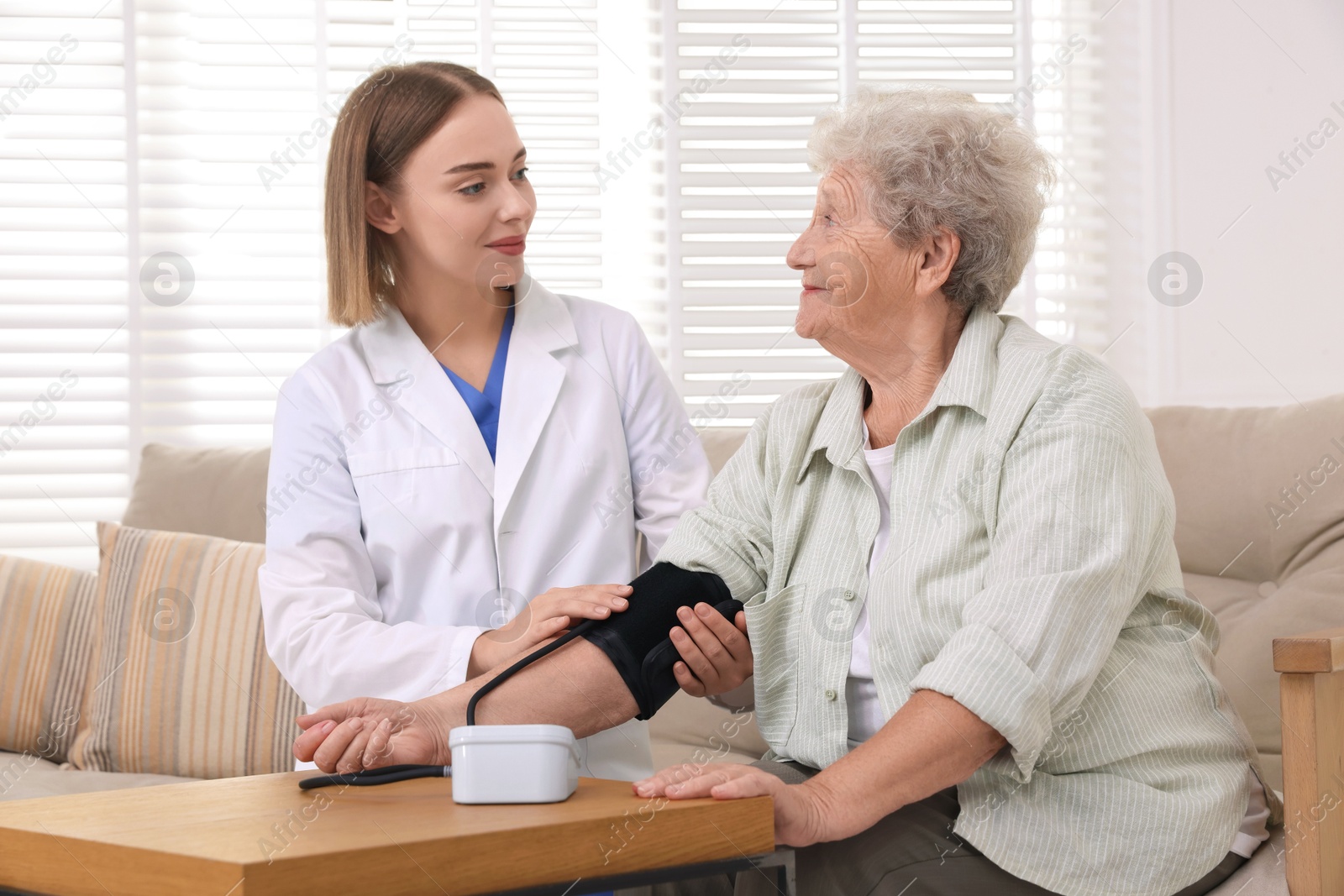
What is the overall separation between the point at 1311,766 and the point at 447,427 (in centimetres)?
104

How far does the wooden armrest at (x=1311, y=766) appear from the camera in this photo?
1124 mm

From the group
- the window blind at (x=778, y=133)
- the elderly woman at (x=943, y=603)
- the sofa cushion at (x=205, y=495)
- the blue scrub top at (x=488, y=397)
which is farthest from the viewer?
the window blind at (x=778, y=133)

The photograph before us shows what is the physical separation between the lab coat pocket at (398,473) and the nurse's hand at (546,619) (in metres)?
0.23

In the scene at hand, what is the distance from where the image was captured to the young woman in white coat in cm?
149

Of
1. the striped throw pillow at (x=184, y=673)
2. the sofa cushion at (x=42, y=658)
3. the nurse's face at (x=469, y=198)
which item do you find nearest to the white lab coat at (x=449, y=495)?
the nurse's face at (x=469, y=198)

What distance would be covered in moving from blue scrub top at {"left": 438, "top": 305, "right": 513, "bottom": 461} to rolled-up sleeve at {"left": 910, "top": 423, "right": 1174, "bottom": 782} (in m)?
0.71

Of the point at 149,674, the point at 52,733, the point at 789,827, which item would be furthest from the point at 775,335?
the point at 789,827

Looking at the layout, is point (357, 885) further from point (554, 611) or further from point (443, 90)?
point (443, 90)

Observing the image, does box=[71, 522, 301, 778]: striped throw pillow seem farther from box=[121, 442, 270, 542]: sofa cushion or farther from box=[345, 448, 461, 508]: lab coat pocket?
box=[345, 448, 461, 508]: lab coat pocket

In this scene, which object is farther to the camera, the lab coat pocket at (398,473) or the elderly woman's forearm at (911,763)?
the lab coat pocket at (398,473)

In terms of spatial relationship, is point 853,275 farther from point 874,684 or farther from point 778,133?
point 778,133

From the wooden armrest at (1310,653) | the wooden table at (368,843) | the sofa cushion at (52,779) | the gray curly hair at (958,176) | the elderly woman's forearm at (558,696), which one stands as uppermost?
the gray curly hair at (958,176)

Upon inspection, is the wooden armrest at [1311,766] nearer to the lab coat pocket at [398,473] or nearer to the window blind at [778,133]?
the lab coat pocket at [398,473]

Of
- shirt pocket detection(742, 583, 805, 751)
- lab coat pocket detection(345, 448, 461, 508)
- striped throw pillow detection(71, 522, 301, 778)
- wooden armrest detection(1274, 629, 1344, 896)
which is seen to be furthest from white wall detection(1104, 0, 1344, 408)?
striped throw pillow detection(71, 522, 301, 778)
